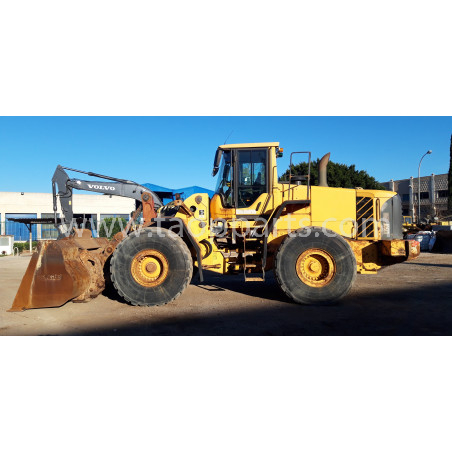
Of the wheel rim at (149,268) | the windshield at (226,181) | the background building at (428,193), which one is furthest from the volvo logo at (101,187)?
the background building at (428,193)

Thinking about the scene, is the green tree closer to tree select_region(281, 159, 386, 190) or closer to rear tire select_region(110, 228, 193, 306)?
rear tire select_region(110, 228, 193, 306)

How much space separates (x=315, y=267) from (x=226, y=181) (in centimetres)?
259

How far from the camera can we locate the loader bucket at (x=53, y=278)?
19.7 ft

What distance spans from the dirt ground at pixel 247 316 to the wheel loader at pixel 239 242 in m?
0.35

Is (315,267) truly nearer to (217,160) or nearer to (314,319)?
(314,319)

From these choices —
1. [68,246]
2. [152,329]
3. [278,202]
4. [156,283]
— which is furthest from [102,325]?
[278,202]

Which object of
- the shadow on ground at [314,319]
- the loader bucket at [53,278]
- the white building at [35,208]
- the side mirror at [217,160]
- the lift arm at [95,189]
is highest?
the white building at [35,208]

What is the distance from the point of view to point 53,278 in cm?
608

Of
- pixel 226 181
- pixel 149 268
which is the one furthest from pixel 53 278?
pixel 226 181

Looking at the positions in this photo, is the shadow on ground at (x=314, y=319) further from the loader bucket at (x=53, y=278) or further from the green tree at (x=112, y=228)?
the green tree at (x=112, y=228)

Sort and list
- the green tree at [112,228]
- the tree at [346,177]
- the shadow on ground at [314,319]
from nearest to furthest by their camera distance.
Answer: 1. the shadow on ground at [314,319]
2. the green tree at [112,228]
3. the tree at [346,177]

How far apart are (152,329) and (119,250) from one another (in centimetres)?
197

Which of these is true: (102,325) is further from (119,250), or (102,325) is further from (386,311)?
(386,311)

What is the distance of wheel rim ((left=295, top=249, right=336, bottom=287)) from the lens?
21.1 feet
